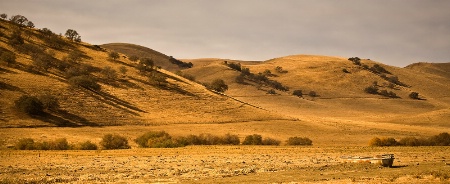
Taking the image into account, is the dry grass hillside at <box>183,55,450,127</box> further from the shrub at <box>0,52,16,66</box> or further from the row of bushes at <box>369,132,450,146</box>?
the shrub at <box>0,52,16,66</box>

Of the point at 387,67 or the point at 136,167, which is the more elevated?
the point at 387,67

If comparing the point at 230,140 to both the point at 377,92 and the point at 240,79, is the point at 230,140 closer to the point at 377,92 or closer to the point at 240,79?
the point at 240,79

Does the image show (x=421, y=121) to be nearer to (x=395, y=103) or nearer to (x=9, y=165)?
(x=395, y=103)

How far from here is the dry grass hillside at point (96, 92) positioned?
6938 cm

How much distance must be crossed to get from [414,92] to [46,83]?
11843 cm

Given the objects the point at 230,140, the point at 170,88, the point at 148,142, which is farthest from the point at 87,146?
the point at 170,88

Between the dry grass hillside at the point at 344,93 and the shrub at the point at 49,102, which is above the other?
the dry grass hillside at the point at 344,93

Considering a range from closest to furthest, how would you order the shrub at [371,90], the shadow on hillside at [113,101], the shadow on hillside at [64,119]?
the shadow on hillside at [64,119] < the shadow on hillside at [113,101] < the shrub at [371,90]

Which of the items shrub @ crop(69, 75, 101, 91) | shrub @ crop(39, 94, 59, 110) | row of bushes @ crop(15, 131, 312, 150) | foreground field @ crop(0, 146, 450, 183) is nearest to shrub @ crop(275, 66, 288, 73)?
shrub @ crop(69, 75, 101, 91)

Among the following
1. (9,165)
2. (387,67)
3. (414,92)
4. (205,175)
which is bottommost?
(9,165)

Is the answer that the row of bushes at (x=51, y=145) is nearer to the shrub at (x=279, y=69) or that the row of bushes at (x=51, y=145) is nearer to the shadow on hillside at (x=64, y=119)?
the shadow on hillside at (x=64, y=119)

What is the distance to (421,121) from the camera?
302 ft

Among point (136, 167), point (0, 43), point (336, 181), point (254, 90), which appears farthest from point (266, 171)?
point (254, 90)

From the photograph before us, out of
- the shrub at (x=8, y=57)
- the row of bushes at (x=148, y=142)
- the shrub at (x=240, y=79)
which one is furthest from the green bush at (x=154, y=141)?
the shrub at (x=240, y=79)
